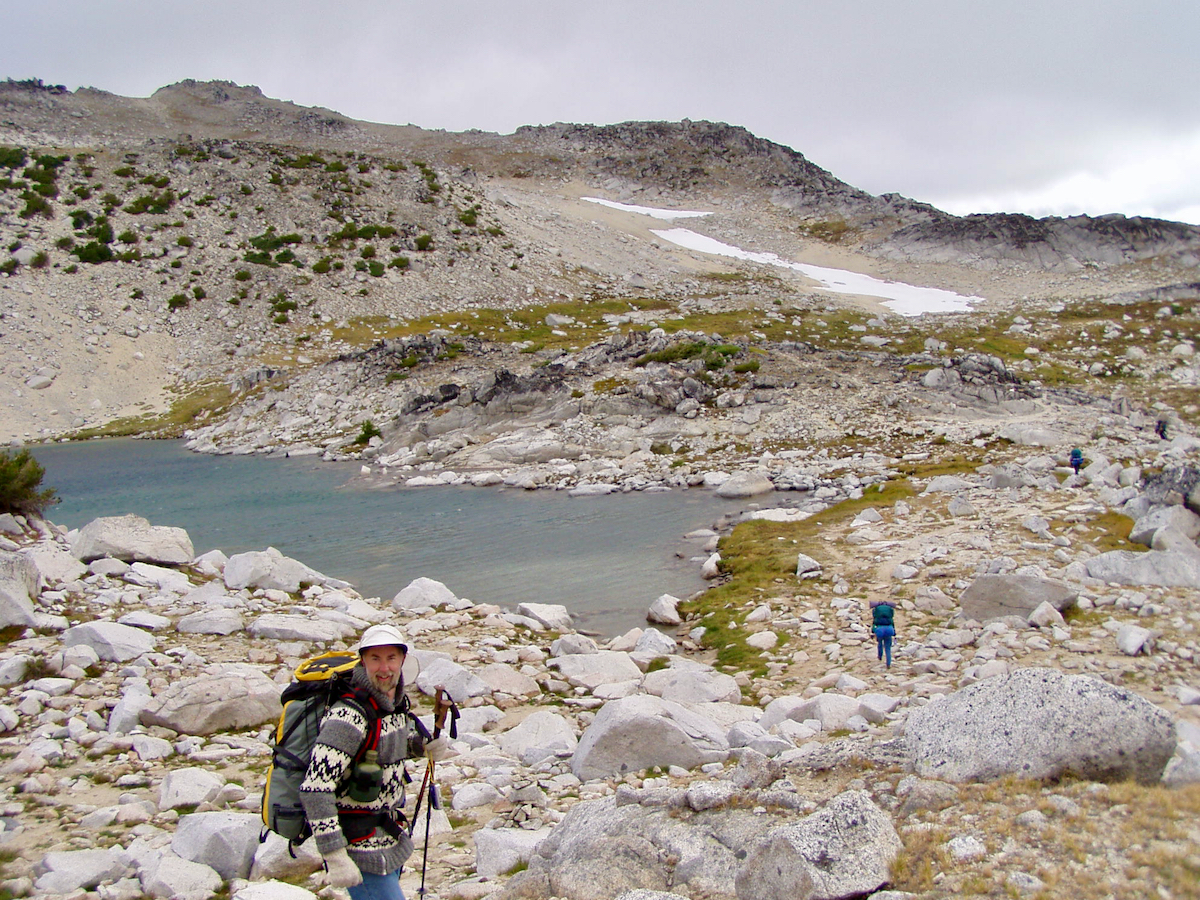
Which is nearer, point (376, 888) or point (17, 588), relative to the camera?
point (376, 888)

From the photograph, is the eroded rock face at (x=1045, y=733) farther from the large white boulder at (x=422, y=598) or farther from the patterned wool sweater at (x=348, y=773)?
the large white boulder at (x=422, y=598)

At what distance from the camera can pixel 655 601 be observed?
17516 millimetres

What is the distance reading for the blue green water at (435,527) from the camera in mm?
19703

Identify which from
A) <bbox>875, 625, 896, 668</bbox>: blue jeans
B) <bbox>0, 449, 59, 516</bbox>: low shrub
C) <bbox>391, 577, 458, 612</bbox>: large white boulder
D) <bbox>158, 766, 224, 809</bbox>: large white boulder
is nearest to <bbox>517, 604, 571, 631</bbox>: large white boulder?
<bbox>391, 577, 458, 612</bbox>: large white boulder

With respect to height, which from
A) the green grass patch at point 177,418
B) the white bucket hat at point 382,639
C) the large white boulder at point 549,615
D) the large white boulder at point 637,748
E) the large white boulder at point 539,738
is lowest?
the green grass patch at point 177,418

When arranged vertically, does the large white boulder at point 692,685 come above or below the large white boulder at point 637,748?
below

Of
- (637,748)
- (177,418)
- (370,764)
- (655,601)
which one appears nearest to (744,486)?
(655,601)

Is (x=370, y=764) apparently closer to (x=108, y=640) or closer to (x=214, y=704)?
(x=214, y=704)

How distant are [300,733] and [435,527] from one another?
74.7 ft

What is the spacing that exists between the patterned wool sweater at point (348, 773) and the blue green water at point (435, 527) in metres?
11.9

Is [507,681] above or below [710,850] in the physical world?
below

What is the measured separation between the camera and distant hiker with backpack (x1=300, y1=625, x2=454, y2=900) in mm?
4379

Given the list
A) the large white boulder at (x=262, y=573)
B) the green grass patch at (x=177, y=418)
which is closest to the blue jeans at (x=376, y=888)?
the large white boulder at (x=262, y=573)

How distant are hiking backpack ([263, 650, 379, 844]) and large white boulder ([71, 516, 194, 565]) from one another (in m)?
14.0
